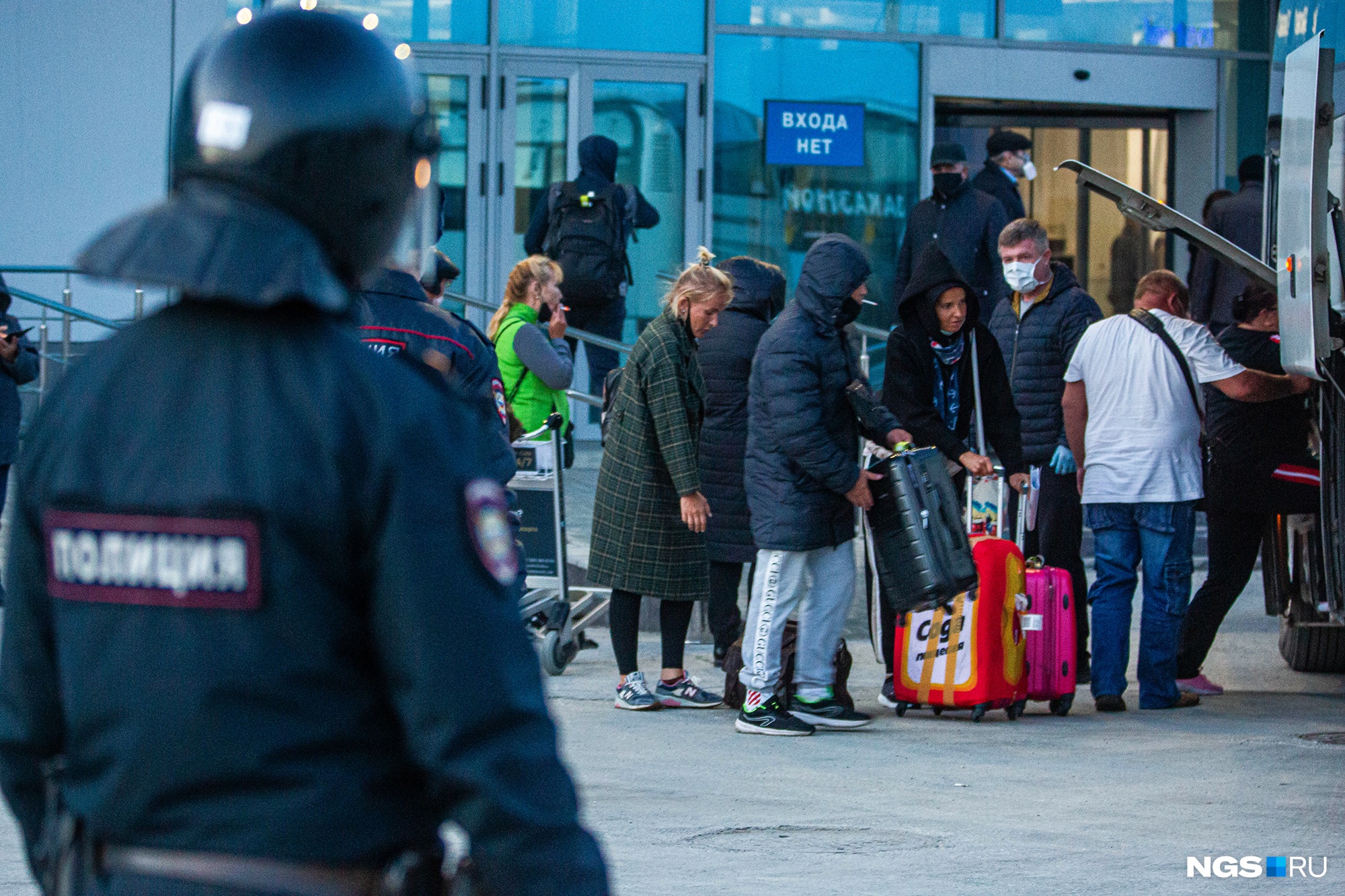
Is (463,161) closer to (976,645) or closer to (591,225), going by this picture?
(591,225)

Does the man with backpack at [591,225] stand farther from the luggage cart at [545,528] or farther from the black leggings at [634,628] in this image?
the black leggings at [634,628]

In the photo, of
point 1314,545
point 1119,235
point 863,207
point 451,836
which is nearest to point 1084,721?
point 1314,545

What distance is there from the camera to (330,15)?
167cm

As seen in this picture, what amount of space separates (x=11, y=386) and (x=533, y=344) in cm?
267

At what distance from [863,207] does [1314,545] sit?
7547mm

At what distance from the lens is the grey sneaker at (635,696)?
270 inches

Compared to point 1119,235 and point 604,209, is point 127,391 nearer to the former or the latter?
point 604,209

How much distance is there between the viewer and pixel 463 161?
13.7 metres

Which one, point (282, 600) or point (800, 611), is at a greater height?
point (282, 600)

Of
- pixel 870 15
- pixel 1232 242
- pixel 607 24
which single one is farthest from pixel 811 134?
pixel 1232 242

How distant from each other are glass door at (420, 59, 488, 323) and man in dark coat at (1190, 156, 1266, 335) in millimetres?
5606

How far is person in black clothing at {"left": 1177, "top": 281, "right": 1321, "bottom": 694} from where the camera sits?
7.02 metres

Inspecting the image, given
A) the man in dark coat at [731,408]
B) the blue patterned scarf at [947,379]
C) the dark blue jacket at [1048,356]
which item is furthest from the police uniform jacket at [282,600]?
the dark blue jacket at [1048,356]

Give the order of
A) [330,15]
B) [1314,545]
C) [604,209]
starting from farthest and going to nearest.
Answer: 1. [604,209]
2. [1314,545]
3. [330,15]
